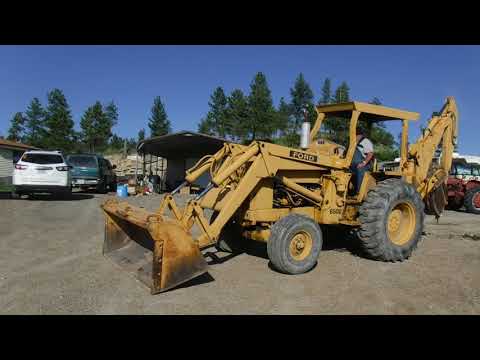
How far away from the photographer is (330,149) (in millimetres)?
6969

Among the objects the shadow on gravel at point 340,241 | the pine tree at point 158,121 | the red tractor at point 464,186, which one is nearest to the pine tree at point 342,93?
the pine tree at point 158,121

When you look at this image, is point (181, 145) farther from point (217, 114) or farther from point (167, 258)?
point (217, 114)

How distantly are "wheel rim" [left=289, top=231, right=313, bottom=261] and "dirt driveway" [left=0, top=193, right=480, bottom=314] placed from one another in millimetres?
288

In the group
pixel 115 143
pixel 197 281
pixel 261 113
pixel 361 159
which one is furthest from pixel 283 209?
pixel 115 143

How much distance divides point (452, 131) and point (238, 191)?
5630 millimetres

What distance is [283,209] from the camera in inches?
246

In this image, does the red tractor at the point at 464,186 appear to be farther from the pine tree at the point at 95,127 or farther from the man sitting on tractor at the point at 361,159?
the pine tree at the point at 95,127

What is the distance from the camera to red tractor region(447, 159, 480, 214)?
15195 mm

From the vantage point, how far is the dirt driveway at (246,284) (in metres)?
4.27

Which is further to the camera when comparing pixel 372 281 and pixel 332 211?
pixel 332 211

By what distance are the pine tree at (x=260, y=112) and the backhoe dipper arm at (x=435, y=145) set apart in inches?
1701

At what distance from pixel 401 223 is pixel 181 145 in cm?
1646
